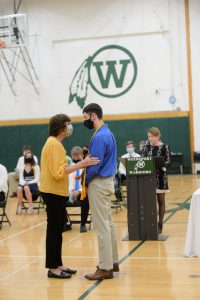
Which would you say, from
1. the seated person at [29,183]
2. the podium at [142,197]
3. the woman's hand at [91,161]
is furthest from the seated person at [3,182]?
the woman's hand at [91,161]

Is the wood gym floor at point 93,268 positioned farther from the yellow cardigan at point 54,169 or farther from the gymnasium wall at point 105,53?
the gymnasium wall at point 105,53

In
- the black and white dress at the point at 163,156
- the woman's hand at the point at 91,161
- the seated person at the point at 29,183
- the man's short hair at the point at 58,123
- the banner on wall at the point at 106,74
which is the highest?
the banner on wall at the point at 106,74

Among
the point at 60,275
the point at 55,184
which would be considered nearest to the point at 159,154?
the point at 55,184

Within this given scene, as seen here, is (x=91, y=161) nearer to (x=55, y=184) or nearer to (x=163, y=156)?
(x=55, y=184)

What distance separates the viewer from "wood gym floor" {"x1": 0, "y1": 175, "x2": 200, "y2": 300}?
485 centimetres

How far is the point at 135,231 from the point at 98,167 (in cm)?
249

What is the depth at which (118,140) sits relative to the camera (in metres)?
19.1

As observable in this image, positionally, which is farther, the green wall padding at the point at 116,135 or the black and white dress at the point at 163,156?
the green wall padding at the point at 116,135

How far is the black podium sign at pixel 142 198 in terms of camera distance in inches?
284

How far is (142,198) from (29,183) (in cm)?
413

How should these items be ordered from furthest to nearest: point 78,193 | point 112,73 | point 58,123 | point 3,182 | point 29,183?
point 112,73 → point 29,183 → point 3,182 → point 78,193 → point 58,123

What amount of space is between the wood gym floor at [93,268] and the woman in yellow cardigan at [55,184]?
0.24 metres

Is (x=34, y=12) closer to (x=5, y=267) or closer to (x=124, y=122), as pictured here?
(x=124, y=122)

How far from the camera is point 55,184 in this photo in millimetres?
5301
